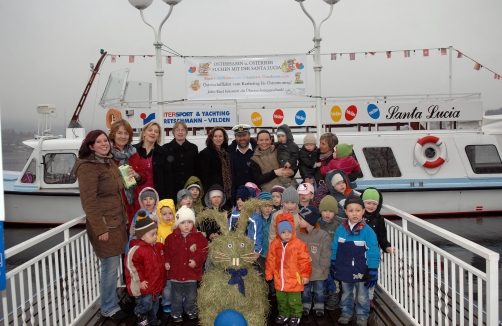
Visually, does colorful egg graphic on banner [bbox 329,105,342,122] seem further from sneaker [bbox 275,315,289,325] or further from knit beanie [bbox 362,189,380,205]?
sneaker [bbox 275,315,289,325]

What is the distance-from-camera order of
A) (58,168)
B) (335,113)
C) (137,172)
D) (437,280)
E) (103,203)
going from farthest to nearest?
(335,113), (58,168), (137,172), (103,203), (437,280)

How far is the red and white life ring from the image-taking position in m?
11.6

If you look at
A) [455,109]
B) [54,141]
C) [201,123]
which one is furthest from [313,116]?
[54,141]

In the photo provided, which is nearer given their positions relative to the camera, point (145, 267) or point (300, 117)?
point (145, 267)

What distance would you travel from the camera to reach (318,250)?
4.45m

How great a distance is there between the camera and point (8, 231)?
1241 centimetres

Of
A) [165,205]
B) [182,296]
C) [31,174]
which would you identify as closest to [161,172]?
[165,205]

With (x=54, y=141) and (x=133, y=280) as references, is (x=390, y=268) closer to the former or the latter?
(x=133, y=280)

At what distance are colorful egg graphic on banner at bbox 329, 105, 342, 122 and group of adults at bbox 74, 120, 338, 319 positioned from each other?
22.2 ft

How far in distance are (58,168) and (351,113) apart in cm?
864

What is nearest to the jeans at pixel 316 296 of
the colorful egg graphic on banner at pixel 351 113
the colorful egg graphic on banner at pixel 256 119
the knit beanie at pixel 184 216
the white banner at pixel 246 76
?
the knit beanie at pixel 184 216

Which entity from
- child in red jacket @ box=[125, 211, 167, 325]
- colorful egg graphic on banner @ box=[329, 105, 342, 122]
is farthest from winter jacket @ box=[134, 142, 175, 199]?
colorful egg graphic on banner @ box=[329, 105, 342, 122]

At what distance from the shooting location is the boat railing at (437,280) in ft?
9.85

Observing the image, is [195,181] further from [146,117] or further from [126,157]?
[146,117]
